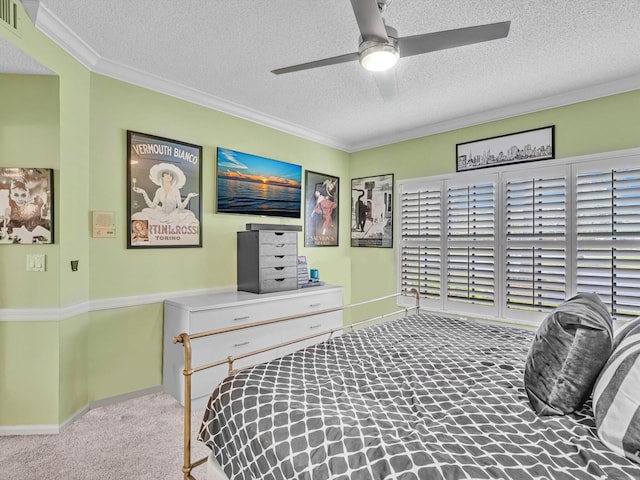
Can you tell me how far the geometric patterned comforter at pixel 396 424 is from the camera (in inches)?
39.8

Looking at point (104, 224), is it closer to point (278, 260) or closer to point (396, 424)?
point (278, 260)

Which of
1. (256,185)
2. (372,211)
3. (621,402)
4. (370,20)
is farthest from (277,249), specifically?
(621,402)

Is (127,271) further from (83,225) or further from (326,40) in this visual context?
(326,40)

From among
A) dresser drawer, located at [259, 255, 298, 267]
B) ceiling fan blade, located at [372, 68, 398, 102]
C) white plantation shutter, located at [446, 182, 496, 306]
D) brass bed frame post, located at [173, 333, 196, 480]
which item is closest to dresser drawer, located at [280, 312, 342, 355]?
dresser drawer, located at [259, 255, 298, 267]

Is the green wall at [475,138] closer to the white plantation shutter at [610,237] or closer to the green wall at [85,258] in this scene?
the white plantation shutter at [610,237]

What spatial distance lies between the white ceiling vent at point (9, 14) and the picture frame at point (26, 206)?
2.79 feet

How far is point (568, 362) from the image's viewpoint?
1296mm

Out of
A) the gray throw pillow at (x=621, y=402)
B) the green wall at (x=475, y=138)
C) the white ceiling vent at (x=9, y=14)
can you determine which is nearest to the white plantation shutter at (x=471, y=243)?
the green wall at (x=475, y=138)

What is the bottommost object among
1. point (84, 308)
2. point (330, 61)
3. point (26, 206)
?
point (84, 308)

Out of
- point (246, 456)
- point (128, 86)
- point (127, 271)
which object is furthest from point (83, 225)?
point (246, 456)

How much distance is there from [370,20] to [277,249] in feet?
7.53

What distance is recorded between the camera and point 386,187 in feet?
14.8

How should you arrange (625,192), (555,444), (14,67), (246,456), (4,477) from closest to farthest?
(555,444) → (246,456) → (4,477) → (14,67) → (625,192)

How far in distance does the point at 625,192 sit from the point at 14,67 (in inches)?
183
